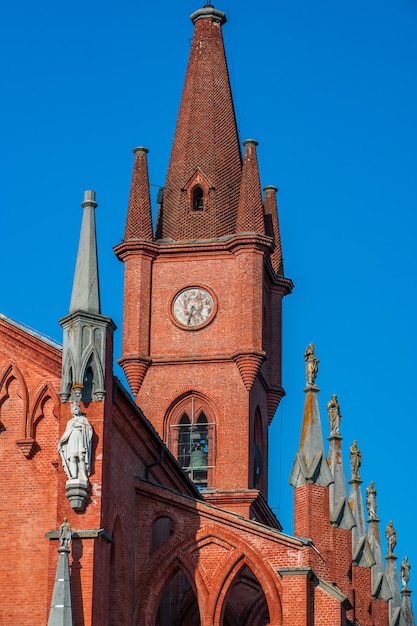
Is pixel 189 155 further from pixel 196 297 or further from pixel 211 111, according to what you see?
pixel 196 297

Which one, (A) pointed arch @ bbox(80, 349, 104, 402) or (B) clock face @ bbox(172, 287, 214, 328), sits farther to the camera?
(B) clock face @ bbox(172, 287, 214, 328)

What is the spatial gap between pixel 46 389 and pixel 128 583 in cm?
→ 521

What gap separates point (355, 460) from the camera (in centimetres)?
5594

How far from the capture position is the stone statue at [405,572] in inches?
2389

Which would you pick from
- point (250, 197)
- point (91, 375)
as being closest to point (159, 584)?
point (91, 375)

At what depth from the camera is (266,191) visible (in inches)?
2398

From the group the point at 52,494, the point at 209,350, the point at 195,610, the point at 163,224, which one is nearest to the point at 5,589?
the point at 52,494

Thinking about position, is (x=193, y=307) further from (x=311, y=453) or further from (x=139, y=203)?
(x=311, y=453)

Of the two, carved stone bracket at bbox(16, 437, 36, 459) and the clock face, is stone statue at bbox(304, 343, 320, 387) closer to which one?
the clock face

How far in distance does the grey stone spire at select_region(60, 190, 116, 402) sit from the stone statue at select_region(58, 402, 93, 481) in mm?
645

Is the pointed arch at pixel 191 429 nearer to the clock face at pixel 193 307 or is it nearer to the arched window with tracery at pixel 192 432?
the arched window with tracery at pixel 192 432

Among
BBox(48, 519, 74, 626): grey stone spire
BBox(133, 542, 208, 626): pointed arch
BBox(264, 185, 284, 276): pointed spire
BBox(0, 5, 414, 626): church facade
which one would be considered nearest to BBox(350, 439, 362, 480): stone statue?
BBox(0, 5, 414, 626): church facade

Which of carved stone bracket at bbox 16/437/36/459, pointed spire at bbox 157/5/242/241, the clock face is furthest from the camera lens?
pointed spire at bbox 157/5/242/241

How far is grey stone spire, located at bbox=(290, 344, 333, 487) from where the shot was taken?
45.1 metres
